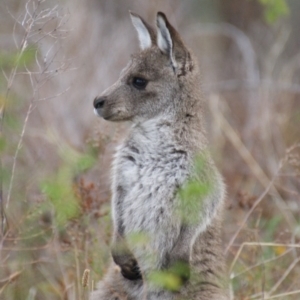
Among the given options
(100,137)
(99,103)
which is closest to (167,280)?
(99,103)

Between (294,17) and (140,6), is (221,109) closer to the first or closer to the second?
(140,6)

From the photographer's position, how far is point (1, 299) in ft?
18.8

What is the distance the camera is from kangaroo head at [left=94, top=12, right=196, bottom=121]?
535cm

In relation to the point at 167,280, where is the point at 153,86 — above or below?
above

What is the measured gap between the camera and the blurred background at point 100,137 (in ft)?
18.3

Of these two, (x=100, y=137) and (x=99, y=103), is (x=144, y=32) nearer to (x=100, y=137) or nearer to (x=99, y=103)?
(x=99, y=103)

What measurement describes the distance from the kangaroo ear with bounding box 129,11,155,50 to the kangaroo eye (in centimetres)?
27

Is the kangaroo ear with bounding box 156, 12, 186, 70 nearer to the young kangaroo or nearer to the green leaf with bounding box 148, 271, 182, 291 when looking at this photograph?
the young kangaroo

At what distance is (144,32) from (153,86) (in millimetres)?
429

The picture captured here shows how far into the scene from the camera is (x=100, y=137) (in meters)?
6.25

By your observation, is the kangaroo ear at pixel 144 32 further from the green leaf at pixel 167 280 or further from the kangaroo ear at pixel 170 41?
the green leaf at pixel 167 280

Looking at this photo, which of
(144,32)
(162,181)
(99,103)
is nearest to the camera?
(162,181)

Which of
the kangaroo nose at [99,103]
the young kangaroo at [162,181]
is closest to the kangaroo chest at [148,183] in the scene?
the young kangaroo at [162,181]

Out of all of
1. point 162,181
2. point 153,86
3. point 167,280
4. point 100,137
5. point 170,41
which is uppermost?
point 170,41
